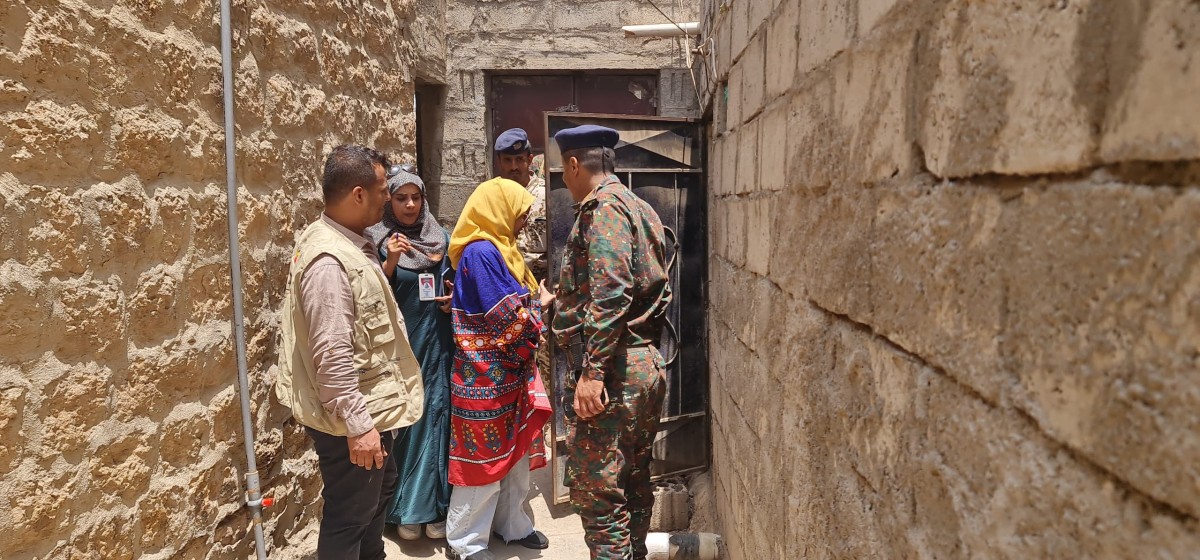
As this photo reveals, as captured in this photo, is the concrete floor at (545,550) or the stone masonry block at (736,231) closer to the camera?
the stone masonry block at (736,231)

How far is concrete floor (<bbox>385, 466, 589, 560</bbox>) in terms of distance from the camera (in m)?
3.43

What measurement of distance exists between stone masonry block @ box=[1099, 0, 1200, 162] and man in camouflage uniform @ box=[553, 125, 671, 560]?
1.97 meters

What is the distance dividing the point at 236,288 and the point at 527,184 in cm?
200

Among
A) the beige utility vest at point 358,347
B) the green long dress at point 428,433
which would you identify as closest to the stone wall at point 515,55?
the green long dress at point 428,433

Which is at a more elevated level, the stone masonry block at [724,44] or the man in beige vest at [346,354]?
the stone masonry block at [724,44]

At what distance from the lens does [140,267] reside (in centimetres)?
192

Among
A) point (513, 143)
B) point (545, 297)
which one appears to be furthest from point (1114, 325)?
point (513, 143)

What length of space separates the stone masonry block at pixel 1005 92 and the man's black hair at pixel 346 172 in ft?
6.19

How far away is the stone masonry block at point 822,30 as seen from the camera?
48.8 inches

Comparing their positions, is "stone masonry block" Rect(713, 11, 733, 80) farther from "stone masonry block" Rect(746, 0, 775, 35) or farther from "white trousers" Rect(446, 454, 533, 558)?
"white trousers" Rect(446, 454, 533, 558)

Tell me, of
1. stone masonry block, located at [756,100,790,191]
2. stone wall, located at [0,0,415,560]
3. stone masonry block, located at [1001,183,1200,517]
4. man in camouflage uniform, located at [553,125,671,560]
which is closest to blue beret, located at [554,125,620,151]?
man in camouflage uniform, located at [553,125,671,560]

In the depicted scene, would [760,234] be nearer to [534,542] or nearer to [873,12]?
[873,12]

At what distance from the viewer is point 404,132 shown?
3924 millimetres

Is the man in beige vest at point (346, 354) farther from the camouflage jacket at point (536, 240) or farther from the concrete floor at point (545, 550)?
the camouflage jacket at point (536, 240)
